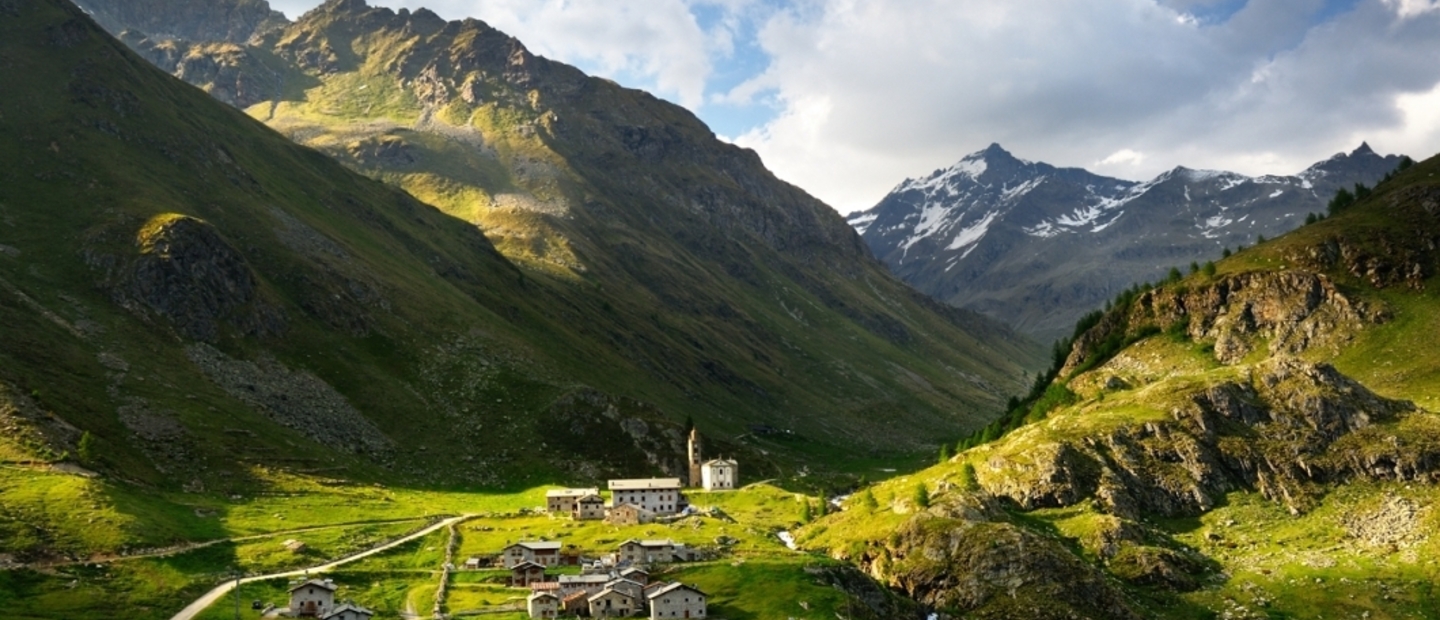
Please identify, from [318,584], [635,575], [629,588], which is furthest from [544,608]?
[318,584]

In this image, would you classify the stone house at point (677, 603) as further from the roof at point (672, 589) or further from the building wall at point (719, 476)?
the building wall at point (719, 476)

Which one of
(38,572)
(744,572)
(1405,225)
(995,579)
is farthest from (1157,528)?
(38,572)

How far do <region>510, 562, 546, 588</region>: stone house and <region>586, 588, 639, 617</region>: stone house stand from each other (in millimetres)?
10779

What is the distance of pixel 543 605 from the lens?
104125 mm

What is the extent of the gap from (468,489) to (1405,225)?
17369 cm

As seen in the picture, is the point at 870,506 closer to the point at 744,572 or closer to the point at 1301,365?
the point at 744,572

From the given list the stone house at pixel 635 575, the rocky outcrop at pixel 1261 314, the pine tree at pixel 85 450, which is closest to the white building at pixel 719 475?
the rocky outcrop at pixel 1261 314

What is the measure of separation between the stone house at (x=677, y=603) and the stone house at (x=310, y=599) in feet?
106

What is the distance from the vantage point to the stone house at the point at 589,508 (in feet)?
500

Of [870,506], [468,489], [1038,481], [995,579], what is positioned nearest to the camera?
[995,579]

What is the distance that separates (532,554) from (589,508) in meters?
30.0

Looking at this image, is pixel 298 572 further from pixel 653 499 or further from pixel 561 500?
pixel 653 499

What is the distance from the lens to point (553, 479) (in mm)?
189625

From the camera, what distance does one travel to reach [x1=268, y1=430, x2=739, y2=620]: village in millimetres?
104125
